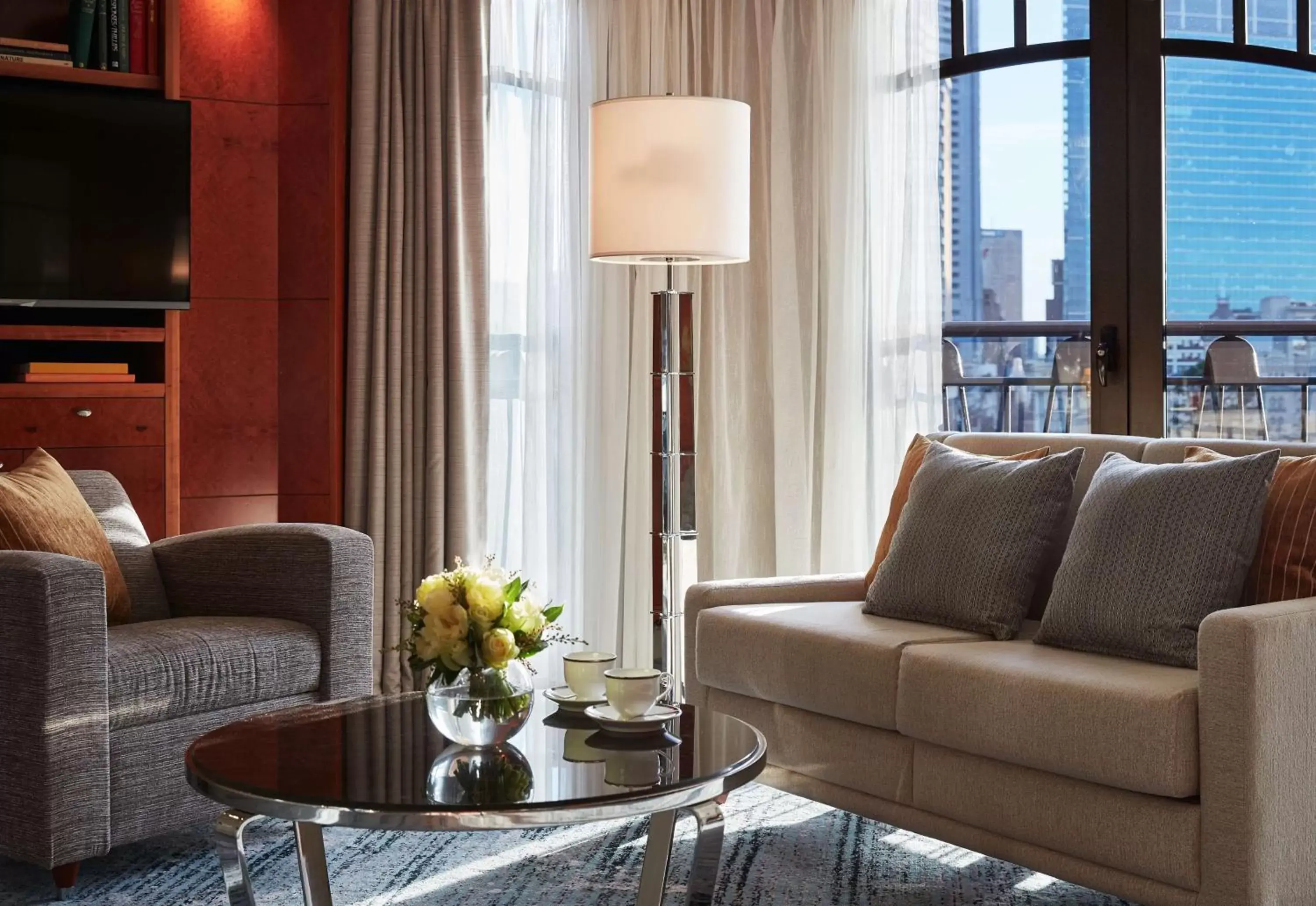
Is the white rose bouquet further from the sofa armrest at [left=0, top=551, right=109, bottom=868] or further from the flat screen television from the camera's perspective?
the flat screen television

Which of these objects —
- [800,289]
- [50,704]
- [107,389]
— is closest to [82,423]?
[107,389]

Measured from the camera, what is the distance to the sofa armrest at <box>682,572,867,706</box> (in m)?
3.60

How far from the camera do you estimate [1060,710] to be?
2.60 meters

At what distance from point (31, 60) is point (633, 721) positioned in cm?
328

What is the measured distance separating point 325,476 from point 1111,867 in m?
3.08

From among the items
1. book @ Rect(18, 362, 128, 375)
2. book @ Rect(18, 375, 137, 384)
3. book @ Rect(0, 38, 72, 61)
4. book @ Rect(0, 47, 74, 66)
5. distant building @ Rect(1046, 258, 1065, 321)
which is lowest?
book @ Rect(18, 375, 137, 384)

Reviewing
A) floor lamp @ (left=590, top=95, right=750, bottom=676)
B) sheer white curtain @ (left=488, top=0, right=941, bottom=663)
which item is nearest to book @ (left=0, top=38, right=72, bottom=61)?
sheer white curtain @ (left=488, top=0, right=941, bottom=663)

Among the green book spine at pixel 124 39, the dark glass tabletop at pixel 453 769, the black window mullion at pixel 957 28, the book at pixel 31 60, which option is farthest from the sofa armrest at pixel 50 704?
the black window mullion at pixel 957 28

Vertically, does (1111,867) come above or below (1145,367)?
below

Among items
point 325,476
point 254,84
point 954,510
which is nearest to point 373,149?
point 254,84

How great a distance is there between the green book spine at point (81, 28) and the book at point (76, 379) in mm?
1012

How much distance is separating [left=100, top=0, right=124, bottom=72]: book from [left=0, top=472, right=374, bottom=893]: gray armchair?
5.41 feet

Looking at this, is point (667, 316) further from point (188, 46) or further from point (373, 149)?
point (188, 46)

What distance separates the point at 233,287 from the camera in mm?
4840
